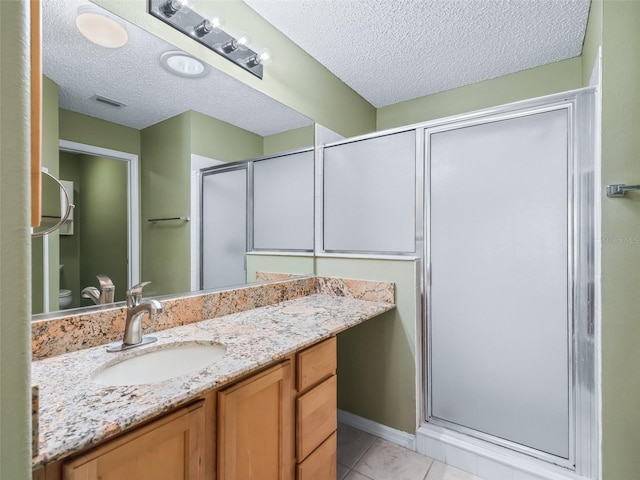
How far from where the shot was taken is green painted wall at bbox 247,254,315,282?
1844 mm

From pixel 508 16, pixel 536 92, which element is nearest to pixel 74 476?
pixel 508 16

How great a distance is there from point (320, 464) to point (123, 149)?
1.52 metres

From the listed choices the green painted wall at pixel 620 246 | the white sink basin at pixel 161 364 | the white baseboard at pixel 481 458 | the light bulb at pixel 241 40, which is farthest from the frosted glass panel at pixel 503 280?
the white sink basin at pixel 161 364

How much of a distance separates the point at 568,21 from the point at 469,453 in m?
2.48

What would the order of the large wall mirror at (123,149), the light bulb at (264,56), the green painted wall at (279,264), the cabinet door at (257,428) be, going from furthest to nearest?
the green painted wall at (279,264) < the light bulb at (264,56) < the large wall mirror at (123,149) < the cabinet door at (257,428)

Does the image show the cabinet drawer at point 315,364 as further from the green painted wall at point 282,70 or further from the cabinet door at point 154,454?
the green painted wall at point 282,70

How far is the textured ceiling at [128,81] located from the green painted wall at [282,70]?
60 mm

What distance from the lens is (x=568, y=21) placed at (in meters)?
1.75

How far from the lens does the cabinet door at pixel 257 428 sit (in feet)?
2.99

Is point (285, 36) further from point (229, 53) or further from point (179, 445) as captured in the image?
point (179, 445)

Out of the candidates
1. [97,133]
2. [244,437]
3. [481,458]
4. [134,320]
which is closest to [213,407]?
[244,437]

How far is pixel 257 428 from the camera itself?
1.02m

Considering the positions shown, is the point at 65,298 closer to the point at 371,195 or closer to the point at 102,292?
the point at 102,292

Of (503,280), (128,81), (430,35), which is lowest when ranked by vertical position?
(503,280)
